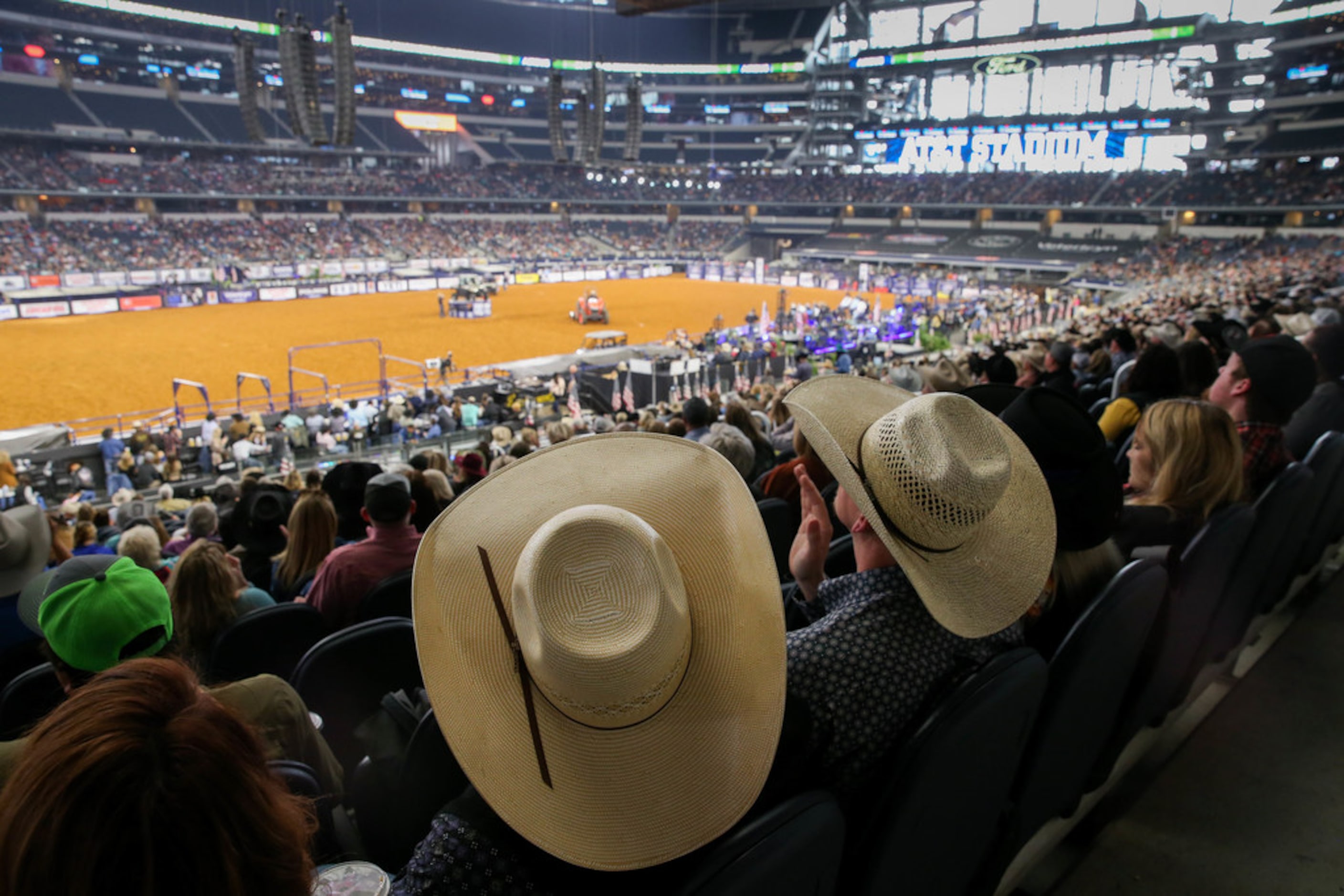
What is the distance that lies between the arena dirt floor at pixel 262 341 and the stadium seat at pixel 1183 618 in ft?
61.1

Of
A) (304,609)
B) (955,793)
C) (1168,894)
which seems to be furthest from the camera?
(304,609)

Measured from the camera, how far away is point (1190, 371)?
5.22 m

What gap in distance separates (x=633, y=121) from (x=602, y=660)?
94.2 feet

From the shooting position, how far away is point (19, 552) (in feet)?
10.7

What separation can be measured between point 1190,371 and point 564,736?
5517mm

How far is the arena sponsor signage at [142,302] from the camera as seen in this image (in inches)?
1230

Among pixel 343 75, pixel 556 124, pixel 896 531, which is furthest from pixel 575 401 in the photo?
pixel 896 531

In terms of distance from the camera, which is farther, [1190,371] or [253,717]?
[1190,371]

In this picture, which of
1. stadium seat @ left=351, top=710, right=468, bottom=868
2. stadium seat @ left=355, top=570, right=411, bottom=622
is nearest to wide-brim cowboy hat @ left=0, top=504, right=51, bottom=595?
stadium seat @ left=355, top=570, right=411, bottom=622

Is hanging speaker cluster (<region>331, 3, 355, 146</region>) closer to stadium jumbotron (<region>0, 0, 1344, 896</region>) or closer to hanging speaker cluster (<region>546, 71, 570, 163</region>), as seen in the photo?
hanging speaker cluster (<region>546, 71, 570, 163</region>)

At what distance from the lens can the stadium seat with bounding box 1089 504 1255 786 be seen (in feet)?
7.79

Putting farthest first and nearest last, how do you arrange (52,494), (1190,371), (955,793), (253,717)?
(52,494) < (1190,371) < (253,717) < (955,793)

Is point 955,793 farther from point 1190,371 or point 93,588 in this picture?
point 1190,371

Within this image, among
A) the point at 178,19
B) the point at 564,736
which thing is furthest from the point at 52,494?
the point at 178,19
